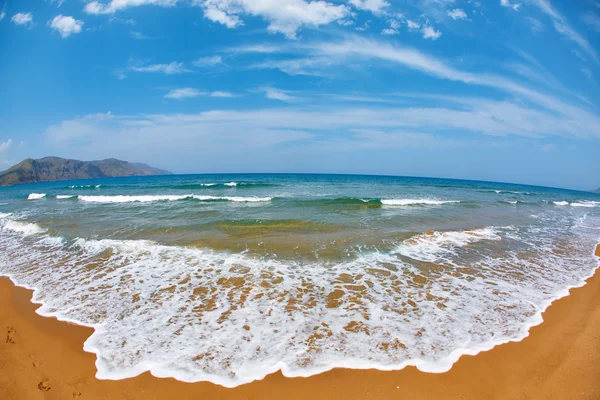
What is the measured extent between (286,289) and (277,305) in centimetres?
73

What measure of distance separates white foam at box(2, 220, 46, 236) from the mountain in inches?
2514

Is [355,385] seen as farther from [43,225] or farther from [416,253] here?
[43,225]

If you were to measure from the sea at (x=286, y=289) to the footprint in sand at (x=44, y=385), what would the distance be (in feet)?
1.80

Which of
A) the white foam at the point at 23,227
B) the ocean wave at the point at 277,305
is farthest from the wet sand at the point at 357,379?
the white foam at the point at 23,227

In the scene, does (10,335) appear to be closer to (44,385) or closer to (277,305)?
(44,385)

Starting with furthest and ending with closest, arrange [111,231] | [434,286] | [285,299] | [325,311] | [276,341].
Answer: [111,231] < [434,286] < [285,299] < [325,311] < [276,341]

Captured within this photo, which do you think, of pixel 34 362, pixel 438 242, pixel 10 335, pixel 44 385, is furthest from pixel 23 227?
pixel 438 242

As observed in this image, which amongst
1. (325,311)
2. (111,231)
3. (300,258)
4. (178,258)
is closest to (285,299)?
(325,311)

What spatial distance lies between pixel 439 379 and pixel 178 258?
7.09 m

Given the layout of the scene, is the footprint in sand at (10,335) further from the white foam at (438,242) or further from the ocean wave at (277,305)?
the white foam at (438,242)

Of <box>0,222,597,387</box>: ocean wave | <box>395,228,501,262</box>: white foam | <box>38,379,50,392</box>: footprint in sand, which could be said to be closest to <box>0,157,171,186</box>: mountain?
<box>0,222,597,387</box>: ocean wave

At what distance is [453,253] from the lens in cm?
884

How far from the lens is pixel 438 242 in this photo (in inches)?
395

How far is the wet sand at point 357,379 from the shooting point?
330cm
